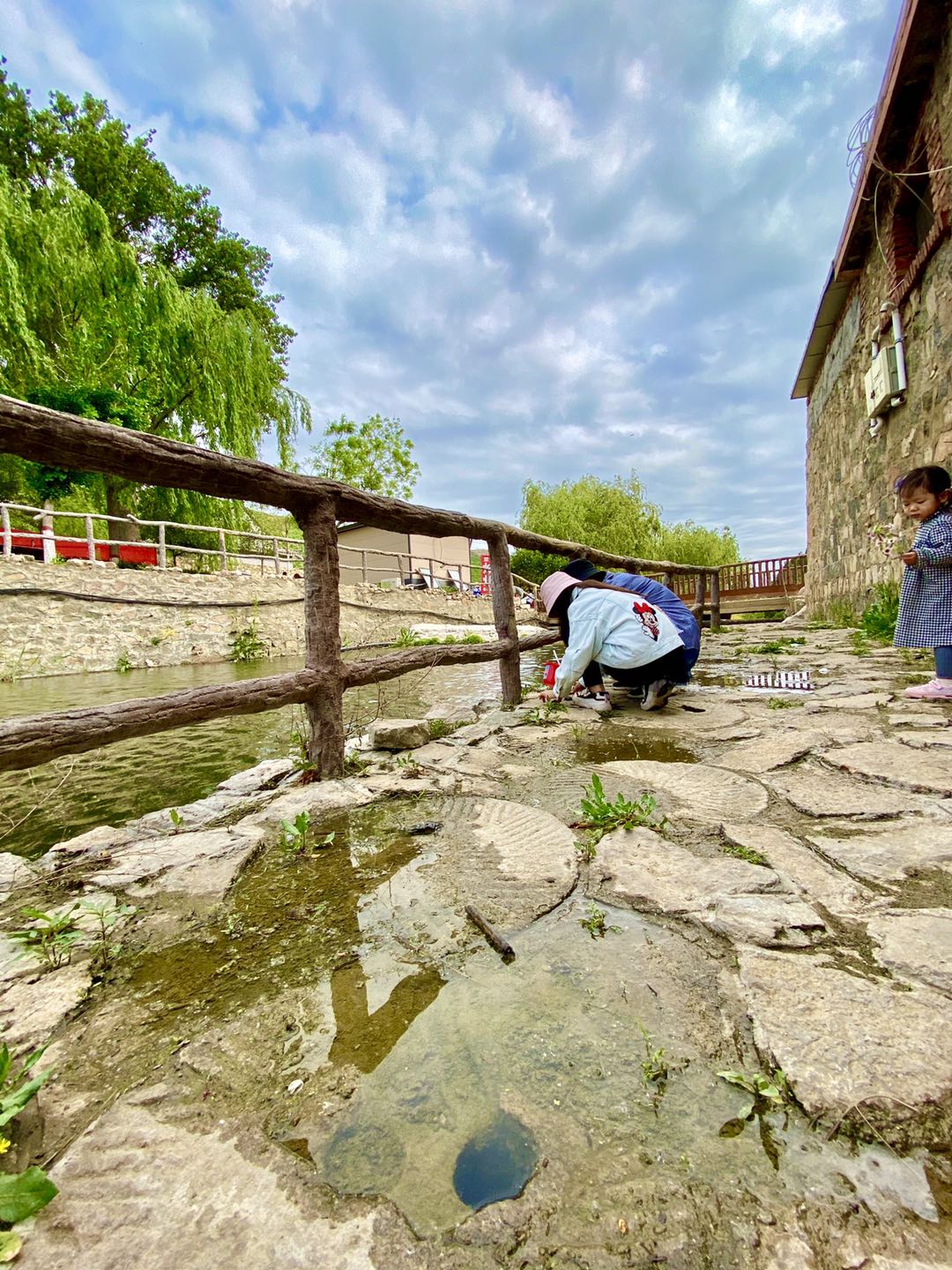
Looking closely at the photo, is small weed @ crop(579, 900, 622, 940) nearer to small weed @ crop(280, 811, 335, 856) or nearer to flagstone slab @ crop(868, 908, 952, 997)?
flagstone slab @ crop(868, 908, 952, 997)

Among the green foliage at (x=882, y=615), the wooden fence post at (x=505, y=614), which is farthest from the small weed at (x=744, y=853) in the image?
the green foliage at (x=882, y=615)

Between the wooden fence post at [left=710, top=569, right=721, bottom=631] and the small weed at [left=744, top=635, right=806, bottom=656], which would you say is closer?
the small weed at [left=744, top=635, right=806, bottom=656]

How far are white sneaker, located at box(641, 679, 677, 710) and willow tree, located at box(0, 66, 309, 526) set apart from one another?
11396 mm

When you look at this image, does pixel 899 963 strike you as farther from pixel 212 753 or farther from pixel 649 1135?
pixel 212 753

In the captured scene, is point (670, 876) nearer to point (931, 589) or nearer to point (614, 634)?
point (614, 634)

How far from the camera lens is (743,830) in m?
1.52

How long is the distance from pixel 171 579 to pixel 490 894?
40.2 feet

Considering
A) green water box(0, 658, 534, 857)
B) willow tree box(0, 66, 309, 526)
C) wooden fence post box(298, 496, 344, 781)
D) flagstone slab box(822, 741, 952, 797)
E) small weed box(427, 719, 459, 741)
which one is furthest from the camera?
willow tree box(0, 66, 309, 526)

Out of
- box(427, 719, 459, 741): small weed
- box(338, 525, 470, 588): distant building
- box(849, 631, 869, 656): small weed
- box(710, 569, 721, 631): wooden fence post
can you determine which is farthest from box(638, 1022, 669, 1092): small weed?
box(338, 525, 470, 588): distant building

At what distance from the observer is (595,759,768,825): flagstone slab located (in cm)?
169

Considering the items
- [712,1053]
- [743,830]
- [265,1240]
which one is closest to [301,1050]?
[265,1240]

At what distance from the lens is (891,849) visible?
1.35 metres

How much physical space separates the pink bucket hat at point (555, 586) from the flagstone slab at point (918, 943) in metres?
2.60

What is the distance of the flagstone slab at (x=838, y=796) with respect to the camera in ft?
5.23
